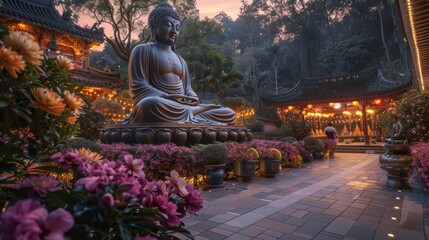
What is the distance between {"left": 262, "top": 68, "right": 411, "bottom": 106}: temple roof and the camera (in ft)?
57.9

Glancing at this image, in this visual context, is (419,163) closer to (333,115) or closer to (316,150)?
(316,150)

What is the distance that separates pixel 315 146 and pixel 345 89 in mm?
12670

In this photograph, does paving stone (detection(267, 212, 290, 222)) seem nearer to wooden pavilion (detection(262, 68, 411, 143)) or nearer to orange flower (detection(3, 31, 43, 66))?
orange flower (detection(3, 31, 43, 66))

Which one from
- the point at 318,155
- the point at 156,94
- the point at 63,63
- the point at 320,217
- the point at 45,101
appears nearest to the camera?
the point at 45,101

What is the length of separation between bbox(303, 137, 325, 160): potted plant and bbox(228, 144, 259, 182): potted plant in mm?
4606

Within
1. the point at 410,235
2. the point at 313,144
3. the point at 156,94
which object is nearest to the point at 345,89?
the point at 313,144

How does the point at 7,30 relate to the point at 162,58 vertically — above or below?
below

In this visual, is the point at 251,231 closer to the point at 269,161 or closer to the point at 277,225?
the point at 277,225

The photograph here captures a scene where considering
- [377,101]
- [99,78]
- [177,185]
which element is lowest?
[177,185]

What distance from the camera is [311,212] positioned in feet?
11.9

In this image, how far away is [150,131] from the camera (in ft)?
21.4

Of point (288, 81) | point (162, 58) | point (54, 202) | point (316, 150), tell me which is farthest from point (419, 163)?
point (288, 81)

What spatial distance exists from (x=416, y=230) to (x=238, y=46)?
159 feet

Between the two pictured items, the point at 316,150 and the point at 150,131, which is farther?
the point at 316,150
